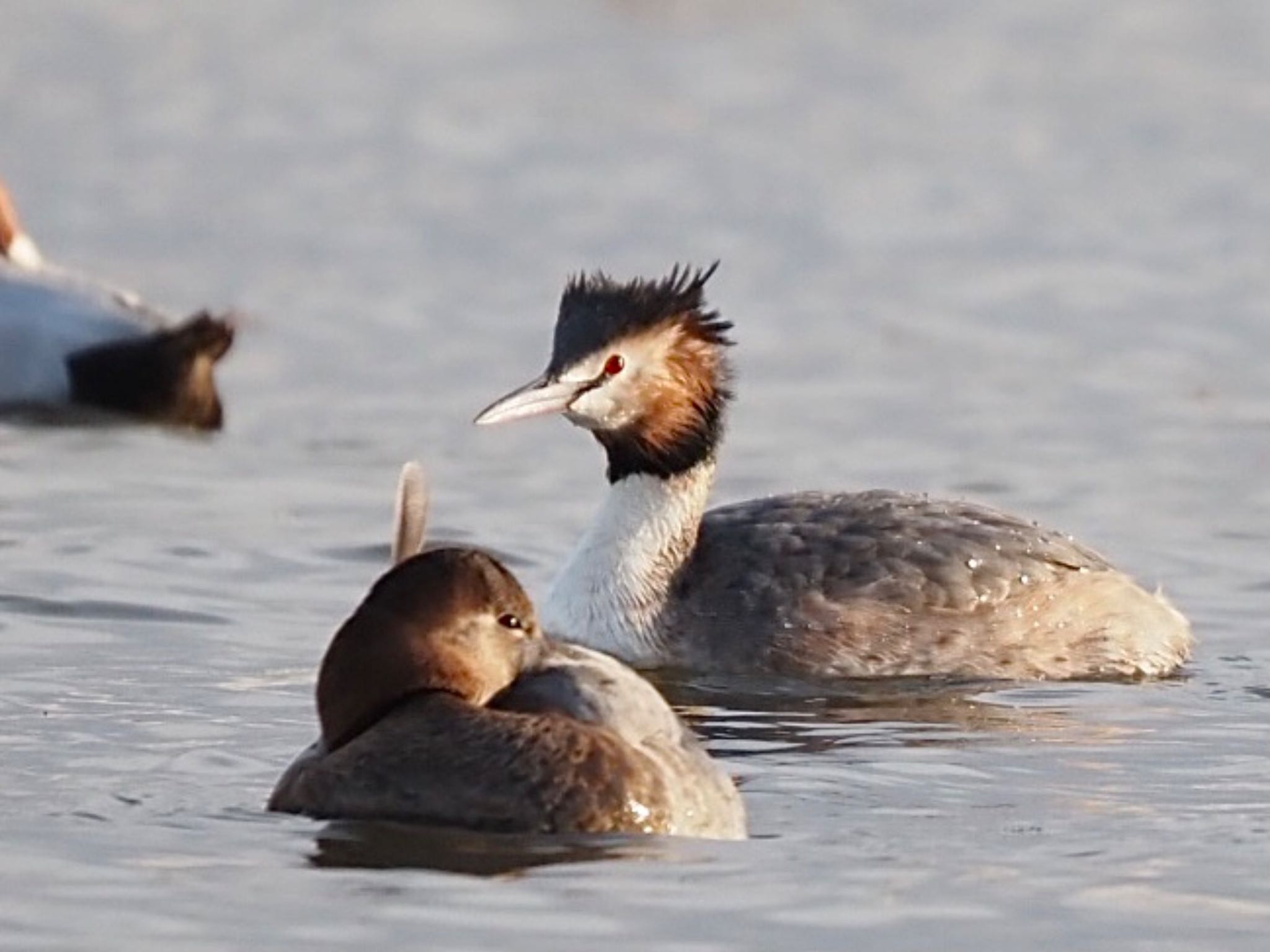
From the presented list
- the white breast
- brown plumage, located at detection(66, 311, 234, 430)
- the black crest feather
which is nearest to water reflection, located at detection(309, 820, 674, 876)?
the black crest feather

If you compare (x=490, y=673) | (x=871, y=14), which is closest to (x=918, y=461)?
(x=490, y=673)

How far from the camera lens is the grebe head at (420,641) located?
30.1ft

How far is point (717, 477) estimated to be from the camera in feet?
51.5

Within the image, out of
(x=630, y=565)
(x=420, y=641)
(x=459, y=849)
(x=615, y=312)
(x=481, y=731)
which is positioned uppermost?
(x=615, y=312)

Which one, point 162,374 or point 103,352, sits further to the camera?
point 103,352

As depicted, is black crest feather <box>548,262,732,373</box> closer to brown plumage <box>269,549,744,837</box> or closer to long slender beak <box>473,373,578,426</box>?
long slender beak <box>473,373,578,426</box>

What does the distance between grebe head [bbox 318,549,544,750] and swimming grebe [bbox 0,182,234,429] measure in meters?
7.41

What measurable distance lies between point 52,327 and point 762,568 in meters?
5.41

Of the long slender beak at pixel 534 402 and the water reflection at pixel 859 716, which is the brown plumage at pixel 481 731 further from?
the long slender beak at pixel 534 402

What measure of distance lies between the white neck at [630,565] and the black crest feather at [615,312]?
0.52 m

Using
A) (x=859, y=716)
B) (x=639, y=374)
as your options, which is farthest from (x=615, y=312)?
(x=859, y=716)

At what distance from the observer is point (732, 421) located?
1673cm

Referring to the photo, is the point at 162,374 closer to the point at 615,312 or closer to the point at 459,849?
the point at 615,312

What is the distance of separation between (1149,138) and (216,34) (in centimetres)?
598
